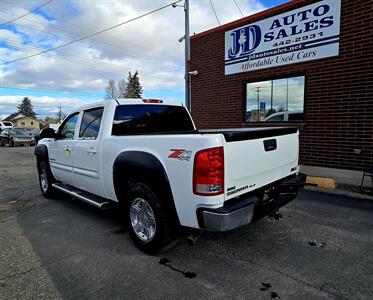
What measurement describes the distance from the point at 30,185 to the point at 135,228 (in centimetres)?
563

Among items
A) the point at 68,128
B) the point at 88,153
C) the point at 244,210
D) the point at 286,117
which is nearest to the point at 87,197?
the point at 88,153

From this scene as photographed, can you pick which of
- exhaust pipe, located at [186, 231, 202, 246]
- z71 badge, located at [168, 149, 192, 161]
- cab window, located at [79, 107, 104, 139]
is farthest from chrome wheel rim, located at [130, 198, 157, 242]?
cab window, located at [79, 107, 104, 139]

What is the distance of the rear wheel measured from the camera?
6250 mm

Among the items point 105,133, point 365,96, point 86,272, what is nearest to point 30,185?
point 105,133

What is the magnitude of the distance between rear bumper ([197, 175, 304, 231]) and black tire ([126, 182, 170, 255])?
1.95 feet

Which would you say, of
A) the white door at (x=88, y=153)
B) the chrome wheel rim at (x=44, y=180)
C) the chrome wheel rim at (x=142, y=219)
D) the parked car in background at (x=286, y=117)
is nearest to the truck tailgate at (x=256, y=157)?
the chrome wheel rim at (x=142, y=219)

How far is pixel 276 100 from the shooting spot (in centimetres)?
841

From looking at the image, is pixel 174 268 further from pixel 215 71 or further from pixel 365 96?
pixel 215 71

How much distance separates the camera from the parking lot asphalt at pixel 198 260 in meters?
2.80

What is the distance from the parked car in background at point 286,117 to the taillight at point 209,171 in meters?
5.93

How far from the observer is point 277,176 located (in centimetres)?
373

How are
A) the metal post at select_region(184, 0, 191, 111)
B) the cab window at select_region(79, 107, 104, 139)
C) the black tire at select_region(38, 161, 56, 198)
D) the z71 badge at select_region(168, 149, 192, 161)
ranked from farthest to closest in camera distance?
the metal post at select_region(184, 0, 191, 111) < the black tire at select_region(38, 161, 56, 198) < the cab window at select_region(79, 107, 104, 139) < the z71 badge at select_region(168, 149, 192, 161)

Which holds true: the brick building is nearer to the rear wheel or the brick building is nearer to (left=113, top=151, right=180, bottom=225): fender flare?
(left=113, top=151, right=180, bottom=225): fender flare

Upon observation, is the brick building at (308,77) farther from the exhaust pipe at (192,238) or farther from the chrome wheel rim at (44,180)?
the chrome wheel rim at (44,180)
